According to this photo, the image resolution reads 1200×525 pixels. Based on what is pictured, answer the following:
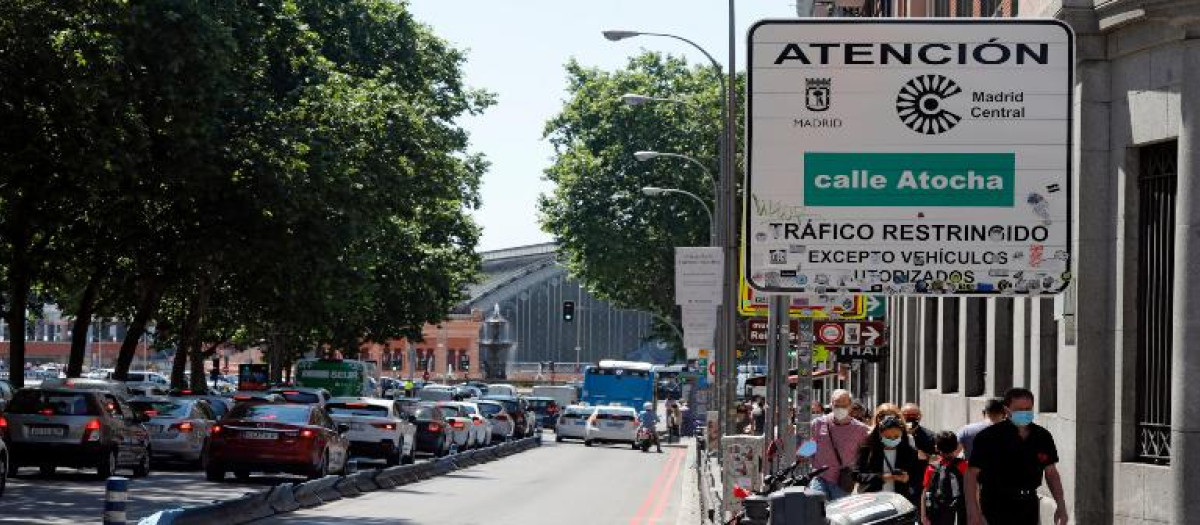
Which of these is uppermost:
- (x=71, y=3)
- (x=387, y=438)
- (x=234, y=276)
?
(x=71, y=3)

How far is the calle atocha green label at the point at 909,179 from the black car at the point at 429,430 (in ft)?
123

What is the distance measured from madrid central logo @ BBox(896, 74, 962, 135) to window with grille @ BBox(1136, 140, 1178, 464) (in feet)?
18.3

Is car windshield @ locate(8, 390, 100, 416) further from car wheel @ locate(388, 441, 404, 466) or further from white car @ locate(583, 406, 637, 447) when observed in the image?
white car @ locate(583, 406, 637, 447)

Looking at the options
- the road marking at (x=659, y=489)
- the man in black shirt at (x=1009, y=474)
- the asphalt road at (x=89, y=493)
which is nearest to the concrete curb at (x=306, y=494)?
the asphalt road at (x=89, y=493)

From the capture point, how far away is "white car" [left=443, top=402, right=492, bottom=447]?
58.4m

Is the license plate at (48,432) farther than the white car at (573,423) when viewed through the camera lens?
No

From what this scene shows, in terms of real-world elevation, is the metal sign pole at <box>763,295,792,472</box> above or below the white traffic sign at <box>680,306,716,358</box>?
below

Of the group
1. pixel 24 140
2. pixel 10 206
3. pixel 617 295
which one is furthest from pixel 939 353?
pixel 617 295

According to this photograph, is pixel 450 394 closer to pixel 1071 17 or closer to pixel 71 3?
pixel 71 3

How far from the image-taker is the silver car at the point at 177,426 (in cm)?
3984

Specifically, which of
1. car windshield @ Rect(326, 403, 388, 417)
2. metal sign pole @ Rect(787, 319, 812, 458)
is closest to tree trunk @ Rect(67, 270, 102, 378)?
car windshield @ Rect(326, 403, 388, 417)

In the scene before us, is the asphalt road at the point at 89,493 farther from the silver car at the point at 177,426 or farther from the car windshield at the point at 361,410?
the car windshield at the point at 361,410

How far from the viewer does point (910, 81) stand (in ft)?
46.6

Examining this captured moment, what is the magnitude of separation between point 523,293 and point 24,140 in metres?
135
